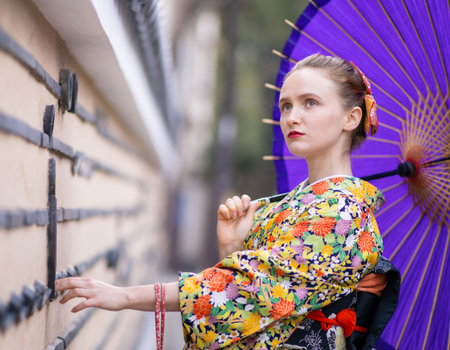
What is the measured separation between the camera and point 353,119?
1822 mm

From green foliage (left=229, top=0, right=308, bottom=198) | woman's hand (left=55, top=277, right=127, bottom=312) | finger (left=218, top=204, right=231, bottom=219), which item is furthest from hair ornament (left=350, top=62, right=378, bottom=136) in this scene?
green foliage (left=229, top=0, right=308, bottom=198)

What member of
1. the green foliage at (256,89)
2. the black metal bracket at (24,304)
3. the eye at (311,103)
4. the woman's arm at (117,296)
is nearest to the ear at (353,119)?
the eye at (311,103)

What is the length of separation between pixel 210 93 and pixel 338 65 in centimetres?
2220

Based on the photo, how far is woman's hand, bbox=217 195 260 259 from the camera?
193 cm

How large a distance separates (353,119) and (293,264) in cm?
71

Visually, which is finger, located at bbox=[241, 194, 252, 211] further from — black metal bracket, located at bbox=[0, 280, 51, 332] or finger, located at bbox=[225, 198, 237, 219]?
black metal bracket, located at bbox=[0, 280, 51, 332]

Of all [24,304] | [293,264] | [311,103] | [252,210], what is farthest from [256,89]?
[24,304]

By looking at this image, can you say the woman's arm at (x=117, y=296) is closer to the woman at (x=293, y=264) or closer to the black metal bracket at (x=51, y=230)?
the woman at (x=293, y=264)

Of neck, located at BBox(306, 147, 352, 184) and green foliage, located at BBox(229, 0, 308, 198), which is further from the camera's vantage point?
green foliage, located at BBox(229, 0, 308, 198)

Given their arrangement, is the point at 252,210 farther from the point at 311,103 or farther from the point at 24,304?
the point at 24,304

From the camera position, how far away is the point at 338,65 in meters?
1.81

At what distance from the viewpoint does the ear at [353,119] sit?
1811mm

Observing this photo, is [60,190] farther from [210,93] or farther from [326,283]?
[210,93]

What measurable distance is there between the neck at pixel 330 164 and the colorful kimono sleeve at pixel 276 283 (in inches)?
10.1
